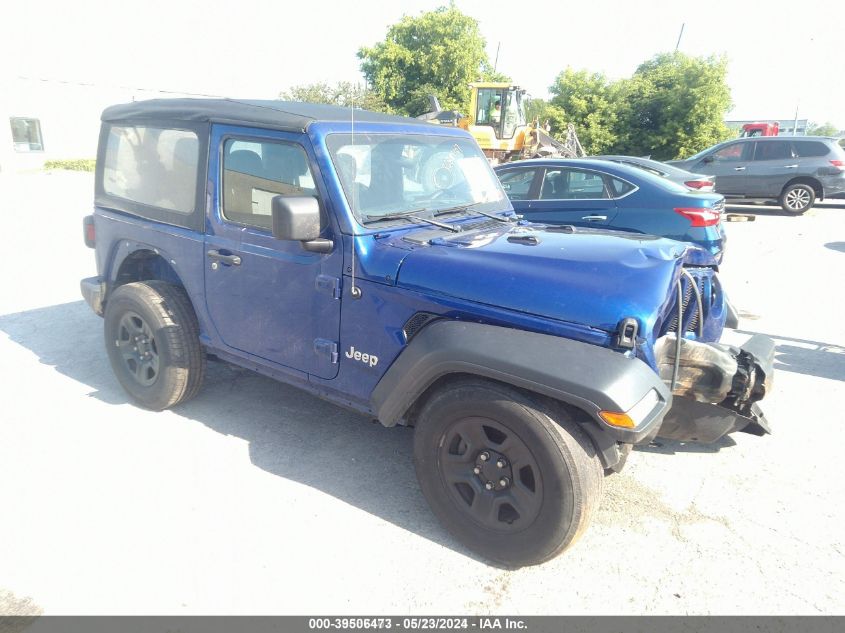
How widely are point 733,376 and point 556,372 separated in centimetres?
112

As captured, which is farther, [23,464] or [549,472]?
[23,464]

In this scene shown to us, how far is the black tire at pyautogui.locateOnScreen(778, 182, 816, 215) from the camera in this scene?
13.4 m

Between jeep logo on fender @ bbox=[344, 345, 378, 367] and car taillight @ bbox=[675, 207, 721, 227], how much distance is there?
4918mm

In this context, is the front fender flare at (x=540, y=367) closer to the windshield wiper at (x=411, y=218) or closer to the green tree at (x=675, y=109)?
the windshield wiper at (x=411, y=218)

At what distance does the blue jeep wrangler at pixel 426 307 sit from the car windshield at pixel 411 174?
0.01m

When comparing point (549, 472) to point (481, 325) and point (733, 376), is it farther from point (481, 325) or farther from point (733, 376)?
point (733, 376)

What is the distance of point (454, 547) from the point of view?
283 cm

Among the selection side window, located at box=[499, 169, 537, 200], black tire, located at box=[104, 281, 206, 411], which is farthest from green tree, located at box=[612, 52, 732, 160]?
black tire, located at box=[104, 281, 206, 411]

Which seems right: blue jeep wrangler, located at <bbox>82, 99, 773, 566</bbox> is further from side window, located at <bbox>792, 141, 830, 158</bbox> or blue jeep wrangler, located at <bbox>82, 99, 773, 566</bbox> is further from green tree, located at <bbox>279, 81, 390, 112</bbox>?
green tree, located at <bbox>279, 81, 390, 112</bbox>

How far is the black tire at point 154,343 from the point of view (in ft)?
12.6

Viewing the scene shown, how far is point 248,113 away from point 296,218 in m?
1.01

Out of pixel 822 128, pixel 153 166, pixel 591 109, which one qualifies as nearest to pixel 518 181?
pixel 153 166

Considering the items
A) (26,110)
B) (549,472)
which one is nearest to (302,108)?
(549,472)

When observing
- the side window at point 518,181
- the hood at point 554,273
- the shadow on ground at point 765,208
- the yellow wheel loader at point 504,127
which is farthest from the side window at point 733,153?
the hood at point 554,273
